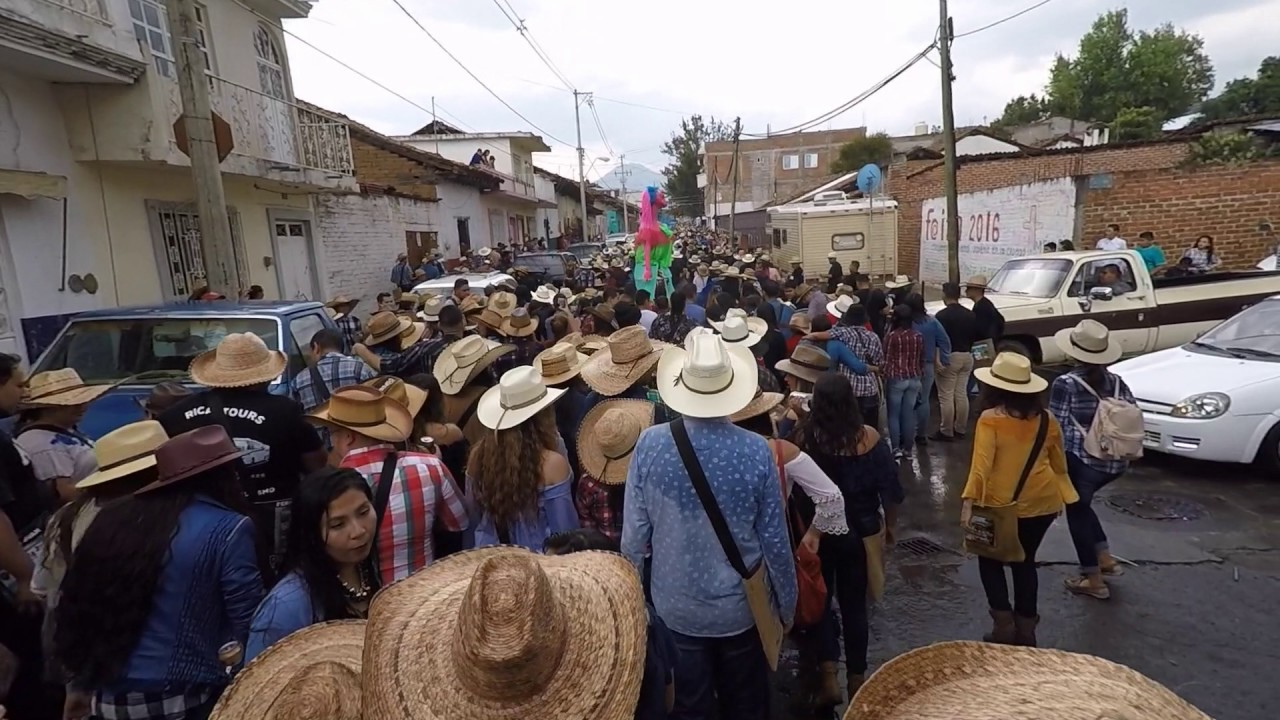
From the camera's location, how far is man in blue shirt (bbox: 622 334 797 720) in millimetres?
2438

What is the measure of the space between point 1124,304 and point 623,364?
768 centimetres

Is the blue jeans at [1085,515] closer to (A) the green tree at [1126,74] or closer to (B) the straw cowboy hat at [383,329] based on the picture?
(B) the straw cowboy hat at [383,329]

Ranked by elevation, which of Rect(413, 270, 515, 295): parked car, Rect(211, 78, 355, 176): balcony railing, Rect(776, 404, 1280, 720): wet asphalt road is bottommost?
Rect(776, 404, 1280, 720): wet asphalt road

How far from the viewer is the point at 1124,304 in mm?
8719

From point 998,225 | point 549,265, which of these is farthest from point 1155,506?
point 549,265

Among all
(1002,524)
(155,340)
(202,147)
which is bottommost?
(1002,524)

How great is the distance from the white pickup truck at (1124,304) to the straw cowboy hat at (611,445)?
709 cm

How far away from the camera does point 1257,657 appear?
3609mm

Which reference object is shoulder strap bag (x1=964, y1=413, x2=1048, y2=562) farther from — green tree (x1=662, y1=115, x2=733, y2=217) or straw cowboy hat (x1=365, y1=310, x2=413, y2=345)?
green tree (x1=662, y1=115, x2=733, y2=217)

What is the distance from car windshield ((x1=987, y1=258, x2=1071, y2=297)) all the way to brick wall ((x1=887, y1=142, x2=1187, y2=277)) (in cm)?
430

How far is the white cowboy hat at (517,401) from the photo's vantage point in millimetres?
2920

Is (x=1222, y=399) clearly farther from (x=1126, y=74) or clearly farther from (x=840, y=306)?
(x=1126, y=74)

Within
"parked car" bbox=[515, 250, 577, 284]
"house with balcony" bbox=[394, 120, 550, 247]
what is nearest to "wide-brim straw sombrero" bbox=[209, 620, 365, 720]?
"parked car" bbox=[515, 250, 577, 284]

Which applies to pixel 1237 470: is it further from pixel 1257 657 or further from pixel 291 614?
pixel 291 614
